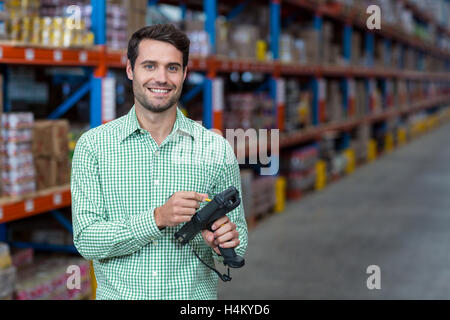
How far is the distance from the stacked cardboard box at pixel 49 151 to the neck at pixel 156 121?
2.20 m

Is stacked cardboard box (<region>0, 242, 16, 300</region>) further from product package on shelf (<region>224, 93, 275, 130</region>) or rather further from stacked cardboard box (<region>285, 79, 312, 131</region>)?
stacked cardboard box (<region>285, 79, 312, 131</region>)

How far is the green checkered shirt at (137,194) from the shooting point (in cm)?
188

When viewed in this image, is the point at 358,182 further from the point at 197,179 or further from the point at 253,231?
the point at 197,179

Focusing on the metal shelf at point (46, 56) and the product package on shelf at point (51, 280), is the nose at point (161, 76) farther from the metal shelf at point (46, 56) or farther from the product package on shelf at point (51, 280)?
the product package on shelf at point (51, 280)

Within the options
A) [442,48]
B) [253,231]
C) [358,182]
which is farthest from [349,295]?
[442,48]

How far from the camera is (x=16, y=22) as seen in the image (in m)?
3.81

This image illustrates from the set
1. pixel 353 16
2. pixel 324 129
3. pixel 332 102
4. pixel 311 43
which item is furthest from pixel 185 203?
pixel 353 16

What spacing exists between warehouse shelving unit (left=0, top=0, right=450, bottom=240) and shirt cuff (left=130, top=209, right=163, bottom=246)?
6.46ft

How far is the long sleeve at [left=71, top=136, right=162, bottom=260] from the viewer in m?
1.79

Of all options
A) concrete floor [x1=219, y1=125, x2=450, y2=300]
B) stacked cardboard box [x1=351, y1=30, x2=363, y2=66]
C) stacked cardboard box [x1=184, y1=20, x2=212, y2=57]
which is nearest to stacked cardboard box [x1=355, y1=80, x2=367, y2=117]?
stacked cardboard box [x1=351, y1=30, x2=363, y2=66]

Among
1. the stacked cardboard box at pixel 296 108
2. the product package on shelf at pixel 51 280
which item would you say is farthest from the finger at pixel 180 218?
the stacked cardboard box at pixel 296 108

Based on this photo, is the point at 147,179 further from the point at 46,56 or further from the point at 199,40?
the point at 199,40

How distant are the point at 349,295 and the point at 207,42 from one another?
2.80 meters

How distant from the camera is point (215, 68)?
6258 millimetres
